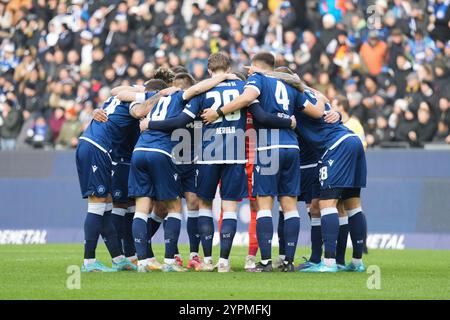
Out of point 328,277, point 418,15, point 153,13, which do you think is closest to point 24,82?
point 153,13

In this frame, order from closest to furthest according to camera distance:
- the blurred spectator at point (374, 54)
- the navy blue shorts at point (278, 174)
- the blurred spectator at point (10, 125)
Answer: the navy blue shorts at point (278, 174) → the blurred spectator at point (374, 54) → the blurred spectator at point (10, 125)

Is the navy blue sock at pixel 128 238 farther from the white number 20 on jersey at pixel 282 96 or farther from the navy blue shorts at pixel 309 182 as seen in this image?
the white number 20 on jersey at pixel 282 96

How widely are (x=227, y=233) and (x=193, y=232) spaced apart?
1361 mm

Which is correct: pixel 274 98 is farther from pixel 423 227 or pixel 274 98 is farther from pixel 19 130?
pixel 19 130

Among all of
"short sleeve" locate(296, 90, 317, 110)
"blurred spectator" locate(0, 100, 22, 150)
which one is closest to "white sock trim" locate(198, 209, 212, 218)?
"short sleeve" locate(296, 90, 317, 110)

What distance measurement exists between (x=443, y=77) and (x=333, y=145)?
347 inches

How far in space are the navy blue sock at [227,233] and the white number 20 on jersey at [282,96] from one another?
1.57 metres

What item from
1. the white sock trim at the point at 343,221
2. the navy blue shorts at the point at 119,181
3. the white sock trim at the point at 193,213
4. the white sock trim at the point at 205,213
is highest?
the navy blue shorts at the point at 119,181

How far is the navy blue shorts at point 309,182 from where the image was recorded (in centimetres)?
1481

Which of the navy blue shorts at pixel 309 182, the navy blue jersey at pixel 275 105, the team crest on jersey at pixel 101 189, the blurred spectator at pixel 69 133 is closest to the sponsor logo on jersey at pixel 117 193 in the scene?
the team crest on jersey at pixel 101 189

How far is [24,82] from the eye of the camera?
91.2 feet

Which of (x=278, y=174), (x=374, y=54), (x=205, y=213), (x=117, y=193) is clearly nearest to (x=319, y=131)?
(x=278, y=174)

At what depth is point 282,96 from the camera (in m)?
14.1

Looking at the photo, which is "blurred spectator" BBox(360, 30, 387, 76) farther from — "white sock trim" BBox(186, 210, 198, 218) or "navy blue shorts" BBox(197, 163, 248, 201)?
"navy blue shorts" BBox(197, 163, 248, 201)
